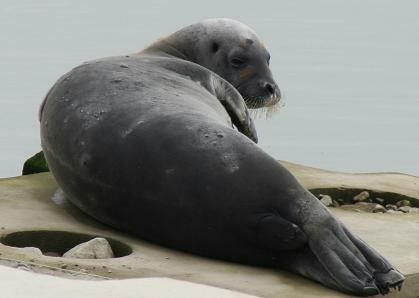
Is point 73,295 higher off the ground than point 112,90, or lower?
lower

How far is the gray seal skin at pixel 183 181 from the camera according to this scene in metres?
6.69

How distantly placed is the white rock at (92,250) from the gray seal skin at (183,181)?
0.27 m

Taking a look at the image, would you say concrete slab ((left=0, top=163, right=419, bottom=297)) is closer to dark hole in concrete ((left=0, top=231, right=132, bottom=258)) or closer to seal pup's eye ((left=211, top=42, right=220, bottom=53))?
dark hole in concrete ((left=0, top=231, right=132, bottom=258))

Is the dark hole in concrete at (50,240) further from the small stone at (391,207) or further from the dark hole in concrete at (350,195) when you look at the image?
the small stone at (391,207)

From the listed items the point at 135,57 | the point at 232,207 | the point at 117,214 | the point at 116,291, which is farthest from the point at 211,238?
the point at 135,57

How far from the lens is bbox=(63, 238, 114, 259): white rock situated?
699 centimetres

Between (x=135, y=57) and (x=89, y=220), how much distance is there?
164cm

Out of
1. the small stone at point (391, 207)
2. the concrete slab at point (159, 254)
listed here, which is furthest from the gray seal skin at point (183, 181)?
the small stone at point (391, 207)

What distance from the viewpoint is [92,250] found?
23.0 feet

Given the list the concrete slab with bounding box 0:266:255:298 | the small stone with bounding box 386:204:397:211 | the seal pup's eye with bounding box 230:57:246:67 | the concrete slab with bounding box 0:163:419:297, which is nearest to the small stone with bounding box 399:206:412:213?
the small stone with bounding box 386:204:397:211

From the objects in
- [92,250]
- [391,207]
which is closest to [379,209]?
[391,207]

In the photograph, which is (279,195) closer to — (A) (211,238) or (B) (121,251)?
(A) (211,238)

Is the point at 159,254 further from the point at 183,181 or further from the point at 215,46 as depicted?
the point at 215,46

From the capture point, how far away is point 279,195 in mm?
6797
